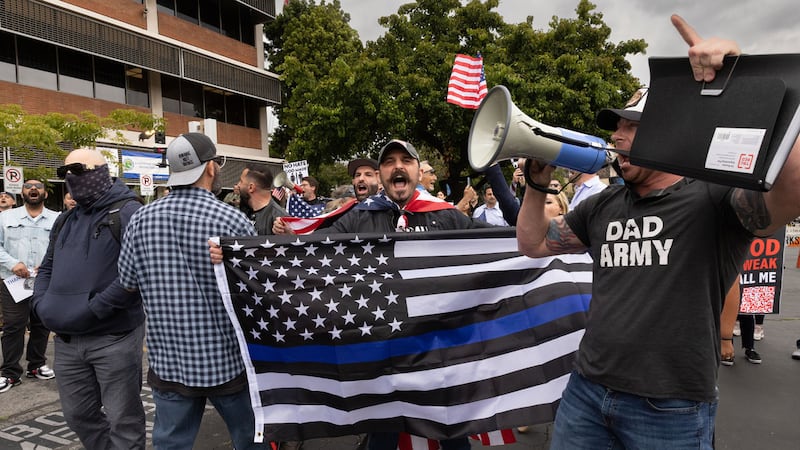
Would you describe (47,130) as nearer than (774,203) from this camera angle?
No

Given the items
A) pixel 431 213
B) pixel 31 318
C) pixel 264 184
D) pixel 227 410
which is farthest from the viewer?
pixel 31 318

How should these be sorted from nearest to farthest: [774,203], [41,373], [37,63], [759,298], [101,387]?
[774,203] → [101,387] → [41,373] → [759,298] → [37,63]

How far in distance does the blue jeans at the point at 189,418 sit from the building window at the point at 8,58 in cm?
1847

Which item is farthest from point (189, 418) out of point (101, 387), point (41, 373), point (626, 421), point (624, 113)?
point (41, 373)

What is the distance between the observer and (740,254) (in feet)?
5.92

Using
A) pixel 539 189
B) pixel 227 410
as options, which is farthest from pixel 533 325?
pixel 227 410

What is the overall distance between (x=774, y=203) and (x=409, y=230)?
6.82 ft

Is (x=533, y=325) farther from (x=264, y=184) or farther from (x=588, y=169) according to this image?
(x=264, y=184)

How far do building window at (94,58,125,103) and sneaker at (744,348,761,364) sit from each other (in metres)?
21.0

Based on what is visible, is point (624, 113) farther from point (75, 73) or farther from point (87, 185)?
point (75, 73)

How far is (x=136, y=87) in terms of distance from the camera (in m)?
20.7

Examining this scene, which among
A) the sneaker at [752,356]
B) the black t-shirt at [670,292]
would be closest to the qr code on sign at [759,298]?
the sneaker at [752,356]

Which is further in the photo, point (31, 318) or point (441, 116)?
point (441, 116)

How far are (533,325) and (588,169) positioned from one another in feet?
4.64
